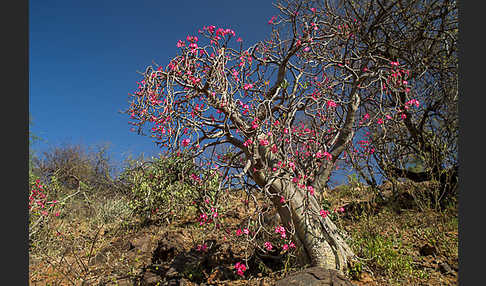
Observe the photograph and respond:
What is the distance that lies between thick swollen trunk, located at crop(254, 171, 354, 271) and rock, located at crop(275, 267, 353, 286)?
0.64 m

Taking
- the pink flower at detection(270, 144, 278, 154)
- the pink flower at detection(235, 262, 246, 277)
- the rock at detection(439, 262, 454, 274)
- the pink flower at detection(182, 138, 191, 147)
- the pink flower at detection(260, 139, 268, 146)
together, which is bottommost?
the rock at detection(439, 262, 454, 274)

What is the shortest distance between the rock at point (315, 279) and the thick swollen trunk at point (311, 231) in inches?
25.0

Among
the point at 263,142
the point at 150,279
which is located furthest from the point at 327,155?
the point at 150,279

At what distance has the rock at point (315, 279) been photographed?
3.13 metres

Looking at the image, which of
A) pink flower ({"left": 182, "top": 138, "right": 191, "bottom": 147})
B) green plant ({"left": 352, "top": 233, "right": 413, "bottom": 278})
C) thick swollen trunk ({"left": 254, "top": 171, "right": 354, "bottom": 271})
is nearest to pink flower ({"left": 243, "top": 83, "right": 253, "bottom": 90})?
pink flower ({"left": 182, "top": 138, "right": 191, "bottom": 147})

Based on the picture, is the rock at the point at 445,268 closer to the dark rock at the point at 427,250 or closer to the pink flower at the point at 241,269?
the dark rock at the point at 427,250

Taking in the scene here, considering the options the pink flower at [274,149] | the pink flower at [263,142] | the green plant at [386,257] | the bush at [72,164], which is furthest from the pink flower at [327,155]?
the bush at [72,164]

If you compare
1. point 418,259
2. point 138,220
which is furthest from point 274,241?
point 138,220

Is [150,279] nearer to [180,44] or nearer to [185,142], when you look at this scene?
[185,142]

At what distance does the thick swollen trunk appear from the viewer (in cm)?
394

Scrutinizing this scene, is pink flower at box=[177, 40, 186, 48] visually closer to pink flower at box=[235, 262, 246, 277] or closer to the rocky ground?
the rocky ground

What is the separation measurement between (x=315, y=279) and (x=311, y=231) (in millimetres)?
911

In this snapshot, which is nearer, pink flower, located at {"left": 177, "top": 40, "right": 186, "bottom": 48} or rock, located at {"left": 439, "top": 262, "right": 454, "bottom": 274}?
pink flower, located at {"left": 177, "top": 40, "right": 186, "bottom": 48}

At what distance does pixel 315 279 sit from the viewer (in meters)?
3.16
